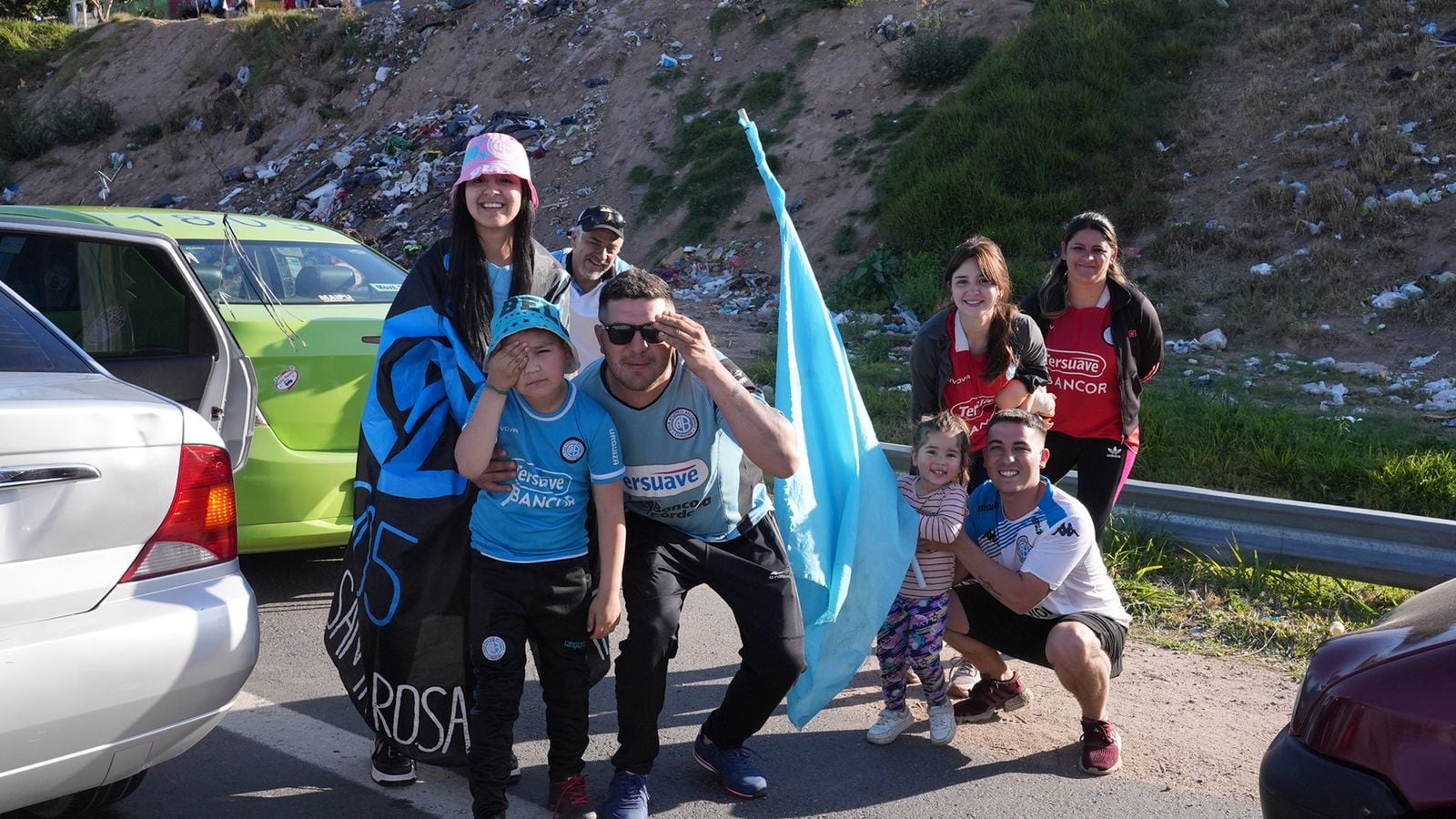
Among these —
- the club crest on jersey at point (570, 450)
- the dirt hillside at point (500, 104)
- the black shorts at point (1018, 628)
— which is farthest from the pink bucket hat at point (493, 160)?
the dirt hillside at point (500, 104)

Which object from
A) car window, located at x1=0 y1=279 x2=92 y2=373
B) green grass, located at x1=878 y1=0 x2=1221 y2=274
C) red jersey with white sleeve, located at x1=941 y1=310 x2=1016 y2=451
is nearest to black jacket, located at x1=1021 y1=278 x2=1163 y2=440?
red jersey with white sleeve, located at x1=941 y1=310 x2=1016 y2=451

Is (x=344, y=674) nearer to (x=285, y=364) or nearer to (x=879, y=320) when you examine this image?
(x=285, y=364)

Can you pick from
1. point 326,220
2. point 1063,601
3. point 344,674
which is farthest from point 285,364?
point 326,220

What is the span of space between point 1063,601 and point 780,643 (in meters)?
1.06

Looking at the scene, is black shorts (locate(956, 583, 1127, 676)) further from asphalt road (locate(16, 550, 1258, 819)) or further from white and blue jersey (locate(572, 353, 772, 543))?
white and blue jersey (locate(572, 353, 772, 543))

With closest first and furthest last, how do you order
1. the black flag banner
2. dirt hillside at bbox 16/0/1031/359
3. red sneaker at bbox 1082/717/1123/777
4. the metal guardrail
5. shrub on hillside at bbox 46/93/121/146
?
1. the black flag banner
2. red sneaker at bbox 1082/717/1123/777
3. the metal guardrail
4. dirt hillside at bbox 16/0/1031/359
5. shrub on hillside at bbox 46/93/121/146

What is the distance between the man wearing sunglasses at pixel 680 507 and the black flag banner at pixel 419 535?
0.22 m

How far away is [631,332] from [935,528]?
50.7 inches

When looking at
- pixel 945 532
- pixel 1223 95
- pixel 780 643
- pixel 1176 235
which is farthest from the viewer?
pixel 1223 95

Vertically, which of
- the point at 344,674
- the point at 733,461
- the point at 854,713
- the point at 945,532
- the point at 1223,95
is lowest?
the point at 854,713

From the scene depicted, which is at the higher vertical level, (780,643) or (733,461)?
(733,461)

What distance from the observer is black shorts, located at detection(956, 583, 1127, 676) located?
4004mm

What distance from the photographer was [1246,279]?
39.5ft

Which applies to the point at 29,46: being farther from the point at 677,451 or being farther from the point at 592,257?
the point at 677,451
